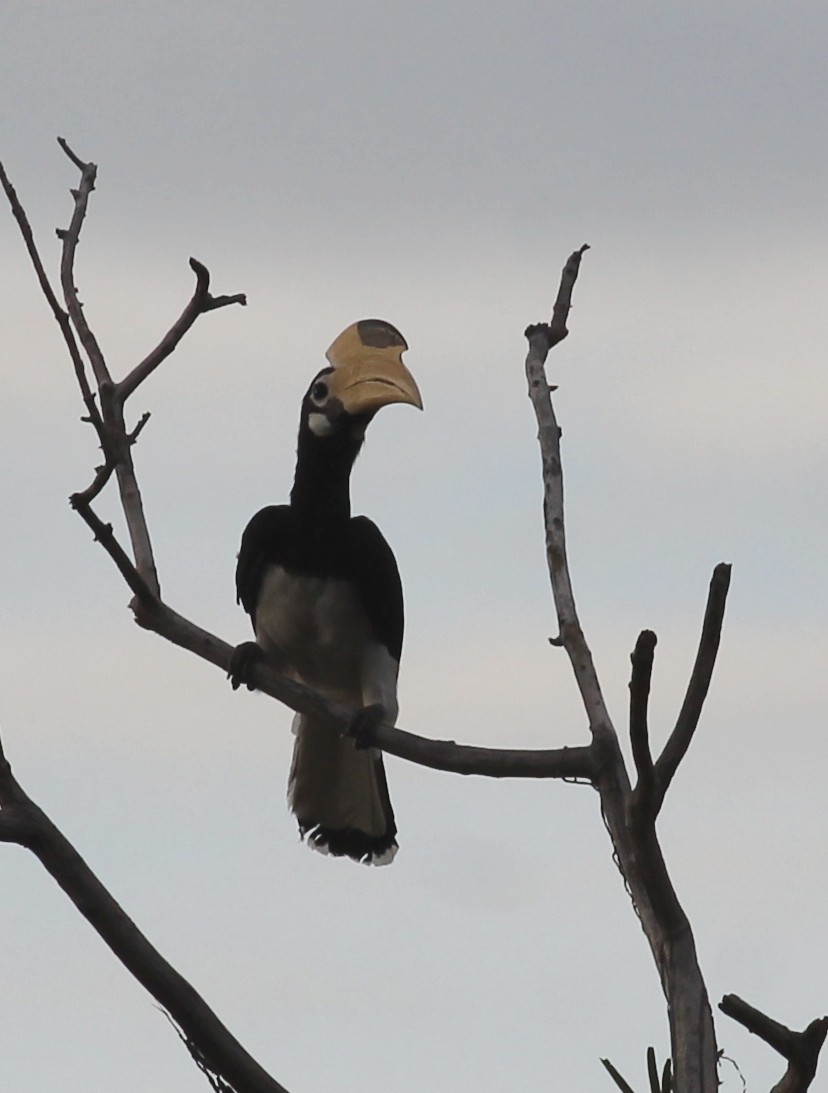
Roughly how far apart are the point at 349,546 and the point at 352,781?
948 millimetres

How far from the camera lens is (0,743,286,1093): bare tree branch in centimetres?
296

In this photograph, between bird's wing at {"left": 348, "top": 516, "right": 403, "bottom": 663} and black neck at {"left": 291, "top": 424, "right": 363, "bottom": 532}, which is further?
bird's wing at {"left": 348, "top": 516, "right": 403, "bottom": 663}

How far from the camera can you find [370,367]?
19.0 feet

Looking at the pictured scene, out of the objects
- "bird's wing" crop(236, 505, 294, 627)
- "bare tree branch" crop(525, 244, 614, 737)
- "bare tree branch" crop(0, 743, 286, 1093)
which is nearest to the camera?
"bare tree branch" crop(0, 743, 286, 1093)

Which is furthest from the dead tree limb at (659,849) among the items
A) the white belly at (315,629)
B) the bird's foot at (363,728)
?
the white belly at (315,629)

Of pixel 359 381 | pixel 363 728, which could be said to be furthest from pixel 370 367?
pixel 363 728

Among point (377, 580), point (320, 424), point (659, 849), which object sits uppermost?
point (320, 424)

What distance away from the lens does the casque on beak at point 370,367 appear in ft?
18.5

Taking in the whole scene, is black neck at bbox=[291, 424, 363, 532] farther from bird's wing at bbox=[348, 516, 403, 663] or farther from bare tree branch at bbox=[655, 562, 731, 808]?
bare tree branch at bbox=[655, 562, 731, 808]

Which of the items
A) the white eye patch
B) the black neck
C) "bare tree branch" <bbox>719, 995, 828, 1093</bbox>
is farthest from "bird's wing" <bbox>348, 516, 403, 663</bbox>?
"bare tree branch" <bbox>719, 995, 828, 1093</bbox>

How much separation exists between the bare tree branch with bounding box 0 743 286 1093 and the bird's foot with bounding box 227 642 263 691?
2269 mm

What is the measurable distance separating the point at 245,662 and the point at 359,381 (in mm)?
1040

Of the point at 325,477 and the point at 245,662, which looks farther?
the point at 325,477

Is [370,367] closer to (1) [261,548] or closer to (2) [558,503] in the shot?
(1) [261,548]
